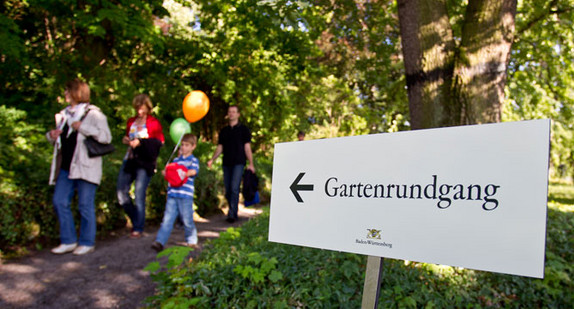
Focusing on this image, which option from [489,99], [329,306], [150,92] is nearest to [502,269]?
[329,306]

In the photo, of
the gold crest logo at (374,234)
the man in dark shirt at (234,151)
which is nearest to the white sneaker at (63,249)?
the man in dark shirt at (234,151)

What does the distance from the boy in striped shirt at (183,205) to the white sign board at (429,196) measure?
3266 millimetres

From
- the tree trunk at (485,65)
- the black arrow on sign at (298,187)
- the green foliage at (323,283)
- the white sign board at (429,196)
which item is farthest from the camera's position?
the tree trunk at (485,65)

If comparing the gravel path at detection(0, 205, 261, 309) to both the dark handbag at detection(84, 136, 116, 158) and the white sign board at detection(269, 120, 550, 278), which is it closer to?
the dark handbag at detection(84, 136, 116, 158)

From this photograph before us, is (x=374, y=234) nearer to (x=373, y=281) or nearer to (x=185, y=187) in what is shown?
(x=373, y=281)

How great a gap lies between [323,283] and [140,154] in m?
3.32

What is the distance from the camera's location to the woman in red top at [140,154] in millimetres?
5270

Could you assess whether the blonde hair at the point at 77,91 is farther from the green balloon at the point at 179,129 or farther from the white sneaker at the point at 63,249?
the green balloon at the point at 179,129

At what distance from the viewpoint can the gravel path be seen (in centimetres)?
346

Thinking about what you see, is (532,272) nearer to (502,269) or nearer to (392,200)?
(502,269)

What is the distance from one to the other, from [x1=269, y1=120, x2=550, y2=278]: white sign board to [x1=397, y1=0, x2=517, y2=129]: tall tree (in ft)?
9.98

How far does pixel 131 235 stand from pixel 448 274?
14.2 feet

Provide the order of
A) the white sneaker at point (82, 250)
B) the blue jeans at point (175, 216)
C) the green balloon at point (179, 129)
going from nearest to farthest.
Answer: the white sneaker at point (82, 250) < the blue jeans at point (175, 216) < the green balloon at point (179, 129)

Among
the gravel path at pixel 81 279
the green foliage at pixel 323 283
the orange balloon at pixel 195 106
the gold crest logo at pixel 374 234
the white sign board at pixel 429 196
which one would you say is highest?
the orange balloon at pixel 195 106
